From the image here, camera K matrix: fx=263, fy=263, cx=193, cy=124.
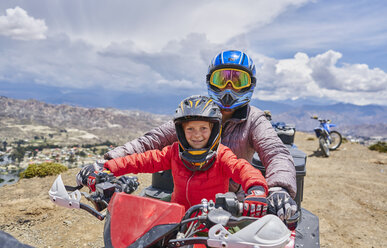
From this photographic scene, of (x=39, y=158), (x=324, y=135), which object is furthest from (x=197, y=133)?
(x=39, y=158)

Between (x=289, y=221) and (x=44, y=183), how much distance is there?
299 inches

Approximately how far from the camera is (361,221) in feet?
19.2

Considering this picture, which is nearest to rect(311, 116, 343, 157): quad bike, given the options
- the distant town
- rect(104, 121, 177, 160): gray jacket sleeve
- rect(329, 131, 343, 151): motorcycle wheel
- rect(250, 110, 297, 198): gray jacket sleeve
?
rect(329, 131, 343, 151): motorcycle wheel

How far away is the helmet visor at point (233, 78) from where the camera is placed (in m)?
3.05

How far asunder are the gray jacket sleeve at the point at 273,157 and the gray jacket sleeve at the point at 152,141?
3.25ft

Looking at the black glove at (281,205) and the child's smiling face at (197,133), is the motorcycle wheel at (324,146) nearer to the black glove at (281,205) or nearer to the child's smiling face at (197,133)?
the child's smiling face at (197,133)

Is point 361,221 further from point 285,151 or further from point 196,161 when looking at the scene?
point 196,161

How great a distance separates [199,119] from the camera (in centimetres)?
228

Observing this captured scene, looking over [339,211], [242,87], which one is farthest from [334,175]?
[242,87]

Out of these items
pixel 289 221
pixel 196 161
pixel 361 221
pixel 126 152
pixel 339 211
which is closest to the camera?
pixel 289 221

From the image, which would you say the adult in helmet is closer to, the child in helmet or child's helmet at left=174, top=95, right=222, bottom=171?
the child in helmet

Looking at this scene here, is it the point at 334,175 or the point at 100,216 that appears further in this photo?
the point at 334,175

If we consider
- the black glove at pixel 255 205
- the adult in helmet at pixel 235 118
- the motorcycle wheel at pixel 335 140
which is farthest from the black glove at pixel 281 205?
the motorcycle wheel at pixel 335 140

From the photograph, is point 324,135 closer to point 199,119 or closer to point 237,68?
point 237,68
